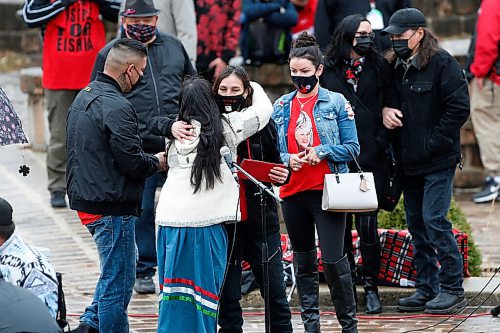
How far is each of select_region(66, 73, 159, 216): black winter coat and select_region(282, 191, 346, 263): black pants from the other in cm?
105

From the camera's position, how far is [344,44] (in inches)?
349

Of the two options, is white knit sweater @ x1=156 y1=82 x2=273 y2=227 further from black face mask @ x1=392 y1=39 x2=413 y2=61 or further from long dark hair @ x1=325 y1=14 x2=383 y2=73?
black face mask @ x1=392 y1=39 x2=413 y2=61

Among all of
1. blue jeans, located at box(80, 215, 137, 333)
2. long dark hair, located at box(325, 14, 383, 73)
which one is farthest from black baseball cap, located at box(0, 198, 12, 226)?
long dark hair, located at box(325, 14, 383, 73)

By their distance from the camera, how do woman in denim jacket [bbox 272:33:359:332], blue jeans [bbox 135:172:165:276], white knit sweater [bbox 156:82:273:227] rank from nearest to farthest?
white knit sweater [bbox 156:82:273:227] → woman in denim jacket [bbox 272:33:359:332] → blue jeans [bbox 135:172:165:276]

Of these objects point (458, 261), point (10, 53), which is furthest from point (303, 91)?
point (10, 53)

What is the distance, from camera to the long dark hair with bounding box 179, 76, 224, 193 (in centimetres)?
748

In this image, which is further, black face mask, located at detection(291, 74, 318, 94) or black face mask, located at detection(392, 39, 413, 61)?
black face mask, located at detection(392, 39, 413, 61)

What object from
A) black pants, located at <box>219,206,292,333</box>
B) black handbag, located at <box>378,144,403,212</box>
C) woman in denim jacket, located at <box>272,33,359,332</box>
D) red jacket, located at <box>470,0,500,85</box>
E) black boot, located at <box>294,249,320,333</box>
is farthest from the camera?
red jacket, located at <box>470,0,500,85</box>

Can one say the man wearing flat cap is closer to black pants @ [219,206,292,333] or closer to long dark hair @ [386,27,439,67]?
long dark hair @ [386,27,439,67]

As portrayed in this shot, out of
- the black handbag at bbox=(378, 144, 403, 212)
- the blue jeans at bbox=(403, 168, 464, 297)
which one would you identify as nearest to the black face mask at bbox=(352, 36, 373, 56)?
the black handbag at bbox=(378, 144, 403, 212)

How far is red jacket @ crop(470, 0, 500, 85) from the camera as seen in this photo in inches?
477

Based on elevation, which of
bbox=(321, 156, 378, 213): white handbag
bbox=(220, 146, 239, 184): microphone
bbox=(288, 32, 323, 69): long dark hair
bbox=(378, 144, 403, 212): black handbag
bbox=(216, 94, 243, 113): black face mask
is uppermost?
bbox=(288, 32, 323, 69): long dark hair

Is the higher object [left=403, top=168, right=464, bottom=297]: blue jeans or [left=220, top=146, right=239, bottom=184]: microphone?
[left=220, top=146, right=239, bottom=184]: microphone

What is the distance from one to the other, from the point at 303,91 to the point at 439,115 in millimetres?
1252
